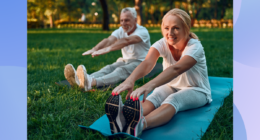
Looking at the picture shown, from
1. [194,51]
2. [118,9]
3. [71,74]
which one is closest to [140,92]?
[194,51]

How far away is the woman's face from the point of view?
2.34 metres

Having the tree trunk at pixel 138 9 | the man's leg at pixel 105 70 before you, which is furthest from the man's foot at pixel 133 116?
the tree trunk at pixel 138 9

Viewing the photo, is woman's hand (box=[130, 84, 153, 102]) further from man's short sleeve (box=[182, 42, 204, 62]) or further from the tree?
the tree

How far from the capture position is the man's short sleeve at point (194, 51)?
7.70 feet

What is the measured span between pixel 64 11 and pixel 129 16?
128 feet

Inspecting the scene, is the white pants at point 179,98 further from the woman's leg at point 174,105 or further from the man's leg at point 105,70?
the man's leg at point 105,70

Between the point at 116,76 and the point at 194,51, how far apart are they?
1.75 m

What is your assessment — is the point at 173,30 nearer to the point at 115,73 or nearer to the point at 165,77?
the point at 165,77

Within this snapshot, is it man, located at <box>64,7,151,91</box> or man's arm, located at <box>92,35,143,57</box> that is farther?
man's arm, located at <box>92,35,143,57</box>

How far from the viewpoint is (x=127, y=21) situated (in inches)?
155

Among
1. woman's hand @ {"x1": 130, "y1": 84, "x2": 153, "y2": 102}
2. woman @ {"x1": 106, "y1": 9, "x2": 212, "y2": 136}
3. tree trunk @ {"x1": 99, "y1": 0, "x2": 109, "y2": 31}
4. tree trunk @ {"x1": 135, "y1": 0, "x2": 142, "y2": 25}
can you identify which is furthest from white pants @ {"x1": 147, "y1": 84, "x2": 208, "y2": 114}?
tree trunk @ {"x1": 135, "y1": 0, "x2": 142, "y2": 25}
